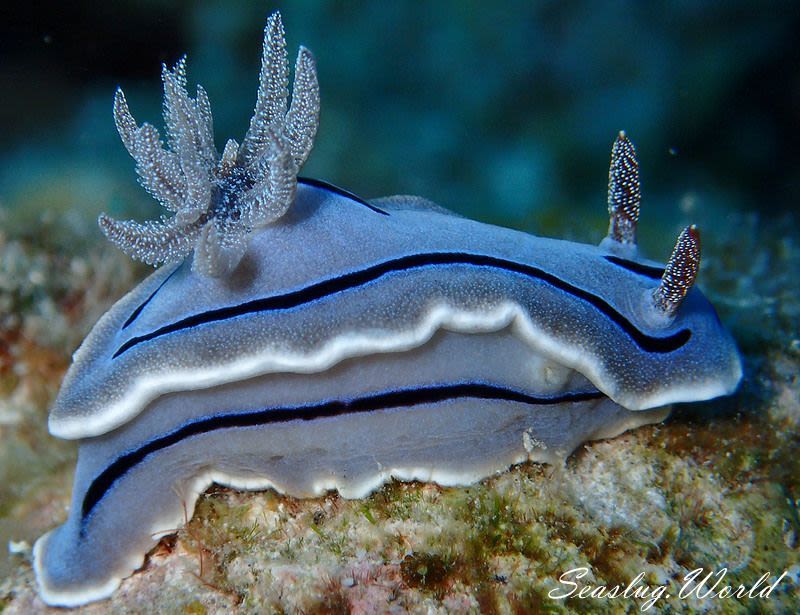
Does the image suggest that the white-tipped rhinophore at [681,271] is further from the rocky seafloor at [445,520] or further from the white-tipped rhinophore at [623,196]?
the rocky seafloor at [445,520]

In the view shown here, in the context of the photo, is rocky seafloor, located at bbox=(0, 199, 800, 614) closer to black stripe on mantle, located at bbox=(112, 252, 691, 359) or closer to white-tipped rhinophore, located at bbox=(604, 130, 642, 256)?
black stripe on mantle, located at bbox=(112, 252, 691, 359)

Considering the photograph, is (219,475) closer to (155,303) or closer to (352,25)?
(155,303)

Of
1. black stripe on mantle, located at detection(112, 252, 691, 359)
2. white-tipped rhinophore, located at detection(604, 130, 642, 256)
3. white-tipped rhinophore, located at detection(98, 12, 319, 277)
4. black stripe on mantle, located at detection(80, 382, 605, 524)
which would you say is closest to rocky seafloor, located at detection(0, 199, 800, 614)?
black stripe on mantle, located at detection(80, 382, 605, 524)

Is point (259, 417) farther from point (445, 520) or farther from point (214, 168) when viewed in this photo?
point (214, 168)

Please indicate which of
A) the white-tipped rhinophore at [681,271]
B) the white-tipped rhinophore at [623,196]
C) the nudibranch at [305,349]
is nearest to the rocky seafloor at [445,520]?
the nudibranch at [305,349]

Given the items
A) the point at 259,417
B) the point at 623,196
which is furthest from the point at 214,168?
the point at 623,196
